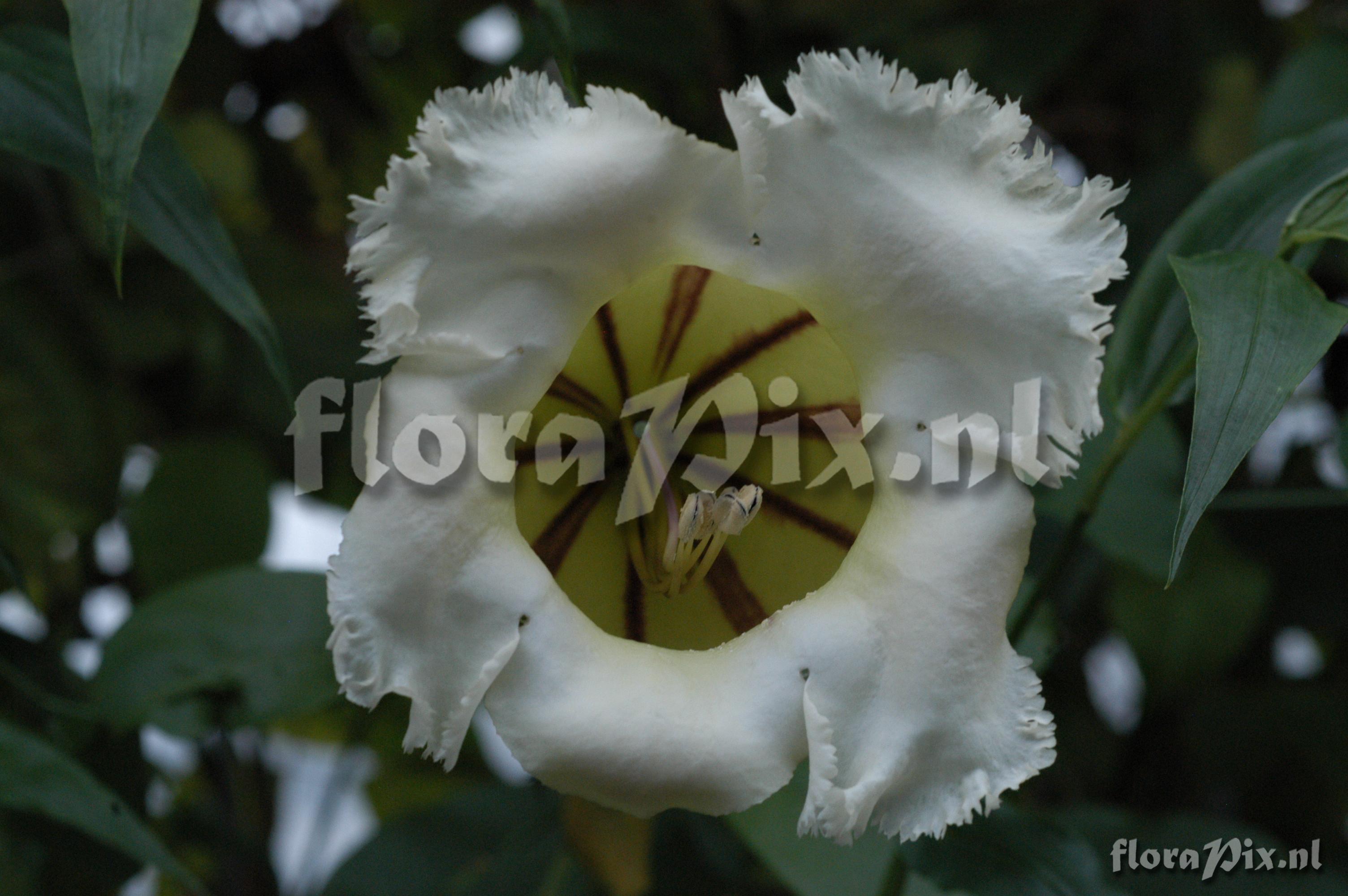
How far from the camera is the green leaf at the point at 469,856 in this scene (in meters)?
1.14

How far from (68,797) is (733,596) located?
1.52 ft

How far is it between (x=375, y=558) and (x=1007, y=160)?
15.5 inches

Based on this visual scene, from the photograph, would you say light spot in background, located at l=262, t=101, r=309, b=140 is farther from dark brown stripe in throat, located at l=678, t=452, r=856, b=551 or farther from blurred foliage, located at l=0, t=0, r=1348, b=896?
dark brown stripe in throat, located at l=678, t=452, r=856, b=551

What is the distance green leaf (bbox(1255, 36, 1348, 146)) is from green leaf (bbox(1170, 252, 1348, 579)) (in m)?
0.54

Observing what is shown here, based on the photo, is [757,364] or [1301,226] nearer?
[1301,226]

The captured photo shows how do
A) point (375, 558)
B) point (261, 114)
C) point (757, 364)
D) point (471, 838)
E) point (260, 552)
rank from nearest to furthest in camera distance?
point (375, 558) < point (757, 364) < point (471, 838) < point (260, 552) < point (261, 114)

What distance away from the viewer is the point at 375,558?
2.18 ft

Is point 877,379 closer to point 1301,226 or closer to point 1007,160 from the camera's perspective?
point 1007,160

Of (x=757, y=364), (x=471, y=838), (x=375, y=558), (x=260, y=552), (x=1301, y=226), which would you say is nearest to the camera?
(x=375, y=558)

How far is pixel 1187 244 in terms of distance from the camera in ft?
3.02

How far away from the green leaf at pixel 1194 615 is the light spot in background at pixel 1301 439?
257 millimetres

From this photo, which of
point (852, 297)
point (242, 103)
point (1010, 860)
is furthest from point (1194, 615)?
point (242, 103)

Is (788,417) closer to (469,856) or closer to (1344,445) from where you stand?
(1344,445)

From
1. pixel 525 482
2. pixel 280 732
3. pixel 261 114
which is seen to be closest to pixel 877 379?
pixel 525 482
